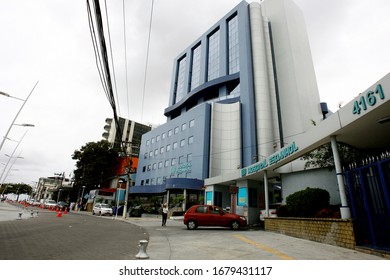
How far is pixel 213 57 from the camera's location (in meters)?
45.8

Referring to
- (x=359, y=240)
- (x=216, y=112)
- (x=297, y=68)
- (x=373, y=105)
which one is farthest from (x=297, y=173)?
(x=297, y=68)

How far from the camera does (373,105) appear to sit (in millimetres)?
6242

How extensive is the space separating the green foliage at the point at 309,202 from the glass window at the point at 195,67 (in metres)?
39.3

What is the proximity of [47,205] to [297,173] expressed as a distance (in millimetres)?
50324

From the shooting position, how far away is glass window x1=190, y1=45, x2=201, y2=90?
159 ft

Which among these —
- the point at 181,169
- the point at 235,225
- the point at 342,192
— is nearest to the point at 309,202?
the point at 342,192

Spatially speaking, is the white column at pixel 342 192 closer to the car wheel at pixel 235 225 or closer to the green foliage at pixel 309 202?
the green foliage at pixel 309 202

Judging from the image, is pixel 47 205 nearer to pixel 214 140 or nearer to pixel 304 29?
pixel 214 140

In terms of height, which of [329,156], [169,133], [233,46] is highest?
[233,46]

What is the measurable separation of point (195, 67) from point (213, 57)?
20.4 ft

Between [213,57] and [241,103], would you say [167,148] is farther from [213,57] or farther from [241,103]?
[213,57]

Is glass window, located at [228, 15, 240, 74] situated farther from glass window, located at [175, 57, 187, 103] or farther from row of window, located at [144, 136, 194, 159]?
row of window, located at [144, 136, 194, 159]

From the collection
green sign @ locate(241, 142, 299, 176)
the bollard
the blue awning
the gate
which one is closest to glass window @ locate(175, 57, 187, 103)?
the blue awning

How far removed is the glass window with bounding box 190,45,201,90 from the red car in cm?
3702
